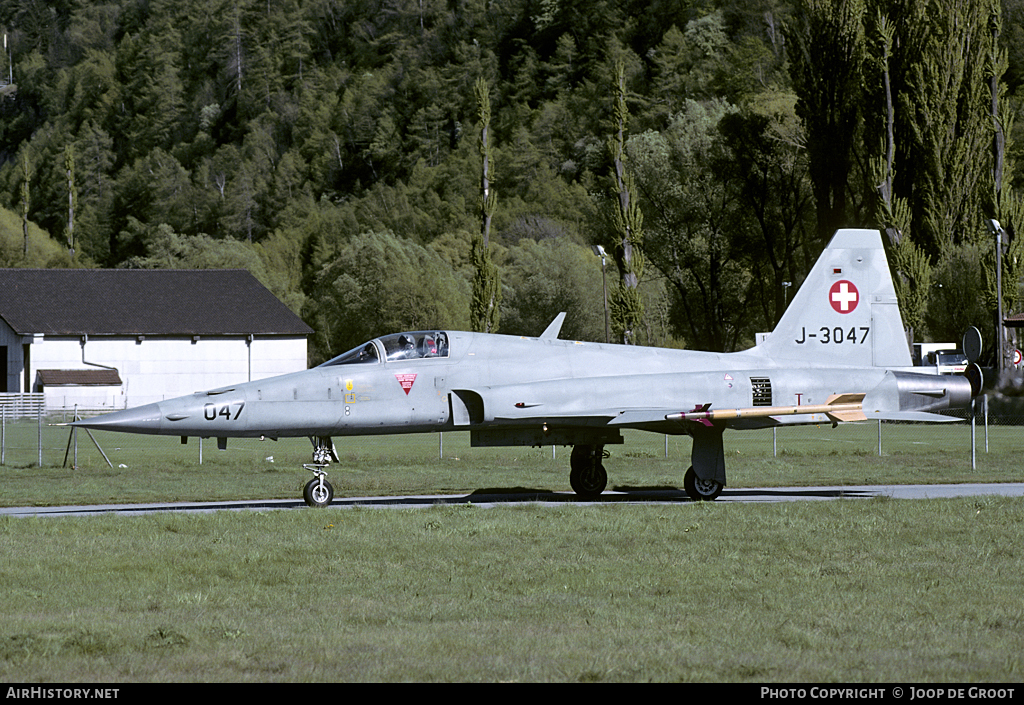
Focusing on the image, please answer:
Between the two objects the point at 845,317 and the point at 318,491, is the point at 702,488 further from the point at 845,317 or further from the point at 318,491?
the point at 318,491

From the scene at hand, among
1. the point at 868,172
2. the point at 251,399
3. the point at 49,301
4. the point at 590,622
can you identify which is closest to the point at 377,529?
the point at 251,399

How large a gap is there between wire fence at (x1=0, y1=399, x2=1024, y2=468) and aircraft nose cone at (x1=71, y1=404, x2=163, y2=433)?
8353 millimetres

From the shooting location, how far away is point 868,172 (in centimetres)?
5659

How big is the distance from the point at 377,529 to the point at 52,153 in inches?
5416

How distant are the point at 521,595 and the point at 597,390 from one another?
770 cm

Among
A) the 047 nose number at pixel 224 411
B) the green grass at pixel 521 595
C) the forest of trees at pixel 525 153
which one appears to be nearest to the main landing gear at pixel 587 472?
the green grass at pixel 521 595

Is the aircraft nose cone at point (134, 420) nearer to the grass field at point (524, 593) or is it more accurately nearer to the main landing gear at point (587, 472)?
the grass field at point (524, 593)

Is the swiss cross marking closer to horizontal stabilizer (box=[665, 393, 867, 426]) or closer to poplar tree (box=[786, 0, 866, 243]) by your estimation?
horizontal stabilizer (box=[665, 393, 867, 426])

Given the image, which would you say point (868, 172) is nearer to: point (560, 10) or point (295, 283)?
point (295, 283)

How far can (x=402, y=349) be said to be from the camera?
17297mm

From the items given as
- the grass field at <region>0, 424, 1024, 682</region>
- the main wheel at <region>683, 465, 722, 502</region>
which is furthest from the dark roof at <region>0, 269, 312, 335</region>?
the main wheel at <region>683, 465, 722, 502</region>

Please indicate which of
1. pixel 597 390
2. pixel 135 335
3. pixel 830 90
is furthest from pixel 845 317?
pixel 135 335

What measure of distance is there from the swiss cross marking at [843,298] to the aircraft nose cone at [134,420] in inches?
422

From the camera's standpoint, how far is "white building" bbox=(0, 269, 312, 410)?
61188mm
